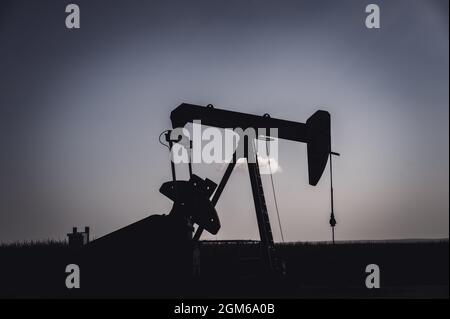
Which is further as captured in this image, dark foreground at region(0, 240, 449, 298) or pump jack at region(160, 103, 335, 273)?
pump jack at region(160, 103, 335, 273)

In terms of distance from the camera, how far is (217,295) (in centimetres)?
826

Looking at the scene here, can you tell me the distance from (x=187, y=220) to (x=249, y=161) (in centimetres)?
160

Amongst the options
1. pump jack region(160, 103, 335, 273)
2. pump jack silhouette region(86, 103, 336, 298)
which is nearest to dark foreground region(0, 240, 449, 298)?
pump jack silhouette region(86, 103, 336, 298)

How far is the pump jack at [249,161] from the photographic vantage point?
9427 millimetres

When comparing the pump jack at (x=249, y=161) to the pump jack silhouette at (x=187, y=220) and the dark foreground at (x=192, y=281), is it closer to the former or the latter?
the pump jack silhouette at (x=187, y=220)

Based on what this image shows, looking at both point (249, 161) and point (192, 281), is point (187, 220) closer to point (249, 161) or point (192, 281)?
point (192, 281)

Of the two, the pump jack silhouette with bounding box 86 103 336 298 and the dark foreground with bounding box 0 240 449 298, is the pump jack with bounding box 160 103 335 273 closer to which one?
the pump jack silhouette with bounding box 86 103 336 298

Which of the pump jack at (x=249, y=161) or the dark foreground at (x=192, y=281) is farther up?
the pump jack at (x=249, y=161)

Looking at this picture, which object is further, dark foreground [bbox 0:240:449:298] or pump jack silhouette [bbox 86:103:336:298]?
pump jack silhouette [bbox 86:103:336:298]

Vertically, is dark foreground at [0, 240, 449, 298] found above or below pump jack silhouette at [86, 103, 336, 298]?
below

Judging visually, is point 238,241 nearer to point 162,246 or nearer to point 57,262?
point 162,246

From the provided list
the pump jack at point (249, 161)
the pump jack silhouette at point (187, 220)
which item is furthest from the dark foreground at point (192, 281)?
the pump jack at point (249, 161)

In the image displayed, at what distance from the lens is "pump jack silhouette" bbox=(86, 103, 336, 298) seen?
30.4 ft

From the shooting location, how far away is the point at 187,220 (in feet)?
31.3
